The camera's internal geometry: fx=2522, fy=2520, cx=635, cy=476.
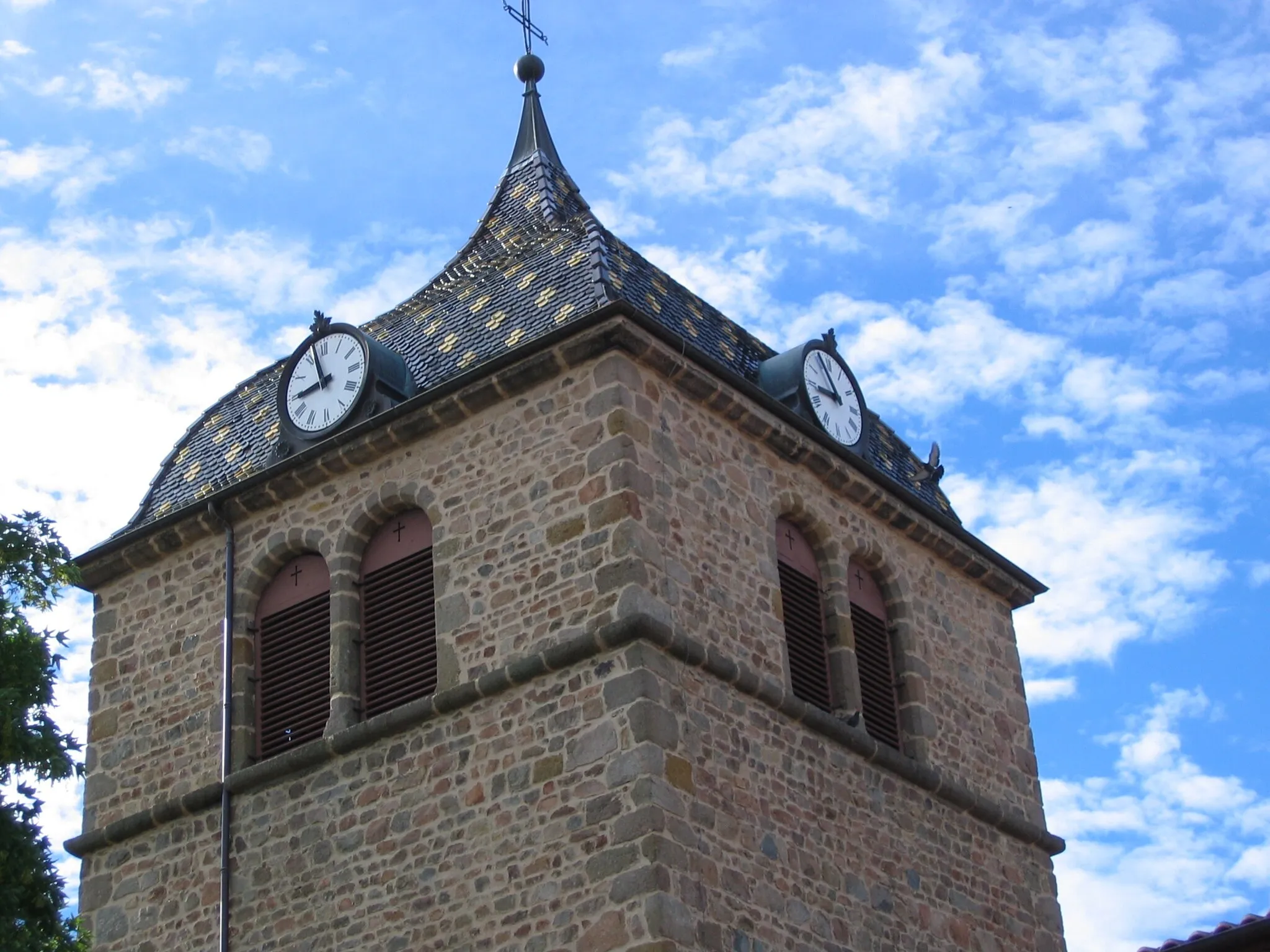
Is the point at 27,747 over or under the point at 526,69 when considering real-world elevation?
under

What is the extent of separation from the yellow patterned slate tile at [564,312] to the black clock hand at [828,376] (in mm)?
2496

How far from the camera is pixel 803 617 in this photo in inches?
806

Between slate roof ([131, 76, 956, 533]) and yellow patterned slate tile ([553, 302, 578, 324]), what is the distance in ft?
0.04

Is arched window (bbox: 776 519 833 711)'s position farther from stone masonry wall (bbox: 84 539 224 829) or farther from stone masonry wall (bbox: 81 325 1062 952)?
stone masonry wall (bbox: 84 539 224 829)

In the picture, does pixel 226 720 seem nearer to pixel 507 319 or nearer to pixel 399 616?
pixel 399 616

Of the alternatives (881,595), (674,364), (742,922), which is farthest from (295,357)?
(742,922)

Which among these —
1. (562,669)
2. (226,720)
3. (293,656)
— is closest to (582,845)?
(562,669)

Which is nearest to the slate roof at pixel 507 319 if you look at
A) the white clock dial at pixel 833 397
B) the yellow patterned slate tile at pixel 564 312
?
the yellow patterned slate tile at pixel 564 312

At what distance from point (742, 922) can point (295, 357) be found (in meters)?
6.85

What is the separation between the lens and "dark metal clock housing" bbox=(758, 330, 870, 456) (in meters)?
21.3

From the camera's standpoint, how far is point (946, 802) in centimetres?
2080

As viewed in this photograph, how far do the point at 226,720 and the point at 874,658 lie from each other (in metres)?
5.38

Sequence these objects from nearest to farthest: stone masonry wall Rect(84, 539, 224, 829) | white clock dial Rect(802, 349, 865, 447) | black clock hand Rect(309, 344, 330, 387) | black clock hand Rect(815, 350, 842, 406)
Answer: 1. stone masonry wall Rect(84, 539, 224, 829)
2. black clock hand Rect(309, 344, 330, 387)
3. white clock dial Rect(802, 349, 865, 447)
4. black clock hand Rect(815, 350, 842, 406)

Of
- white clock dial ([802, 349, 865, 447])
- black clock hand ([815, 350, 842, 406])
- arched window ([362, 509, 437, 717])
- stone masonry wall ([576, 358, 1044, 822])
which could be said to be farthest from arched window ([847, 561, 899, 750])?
arched window ([362, 509, 437, 717])
